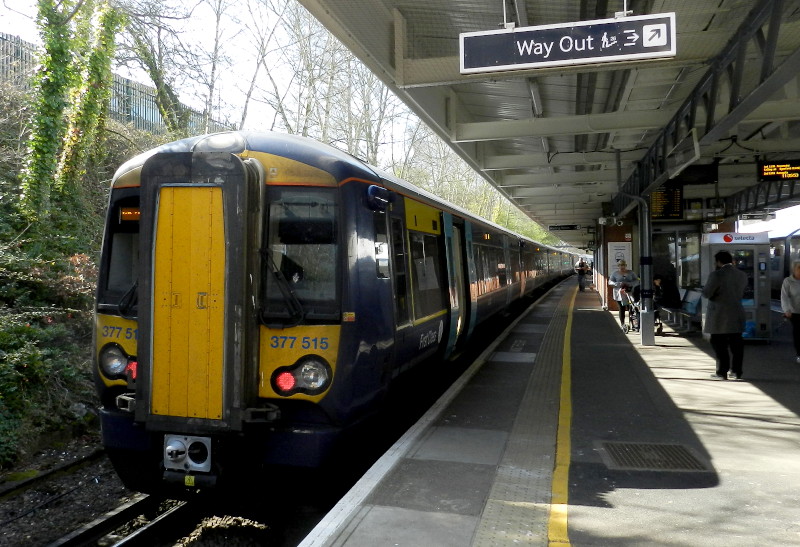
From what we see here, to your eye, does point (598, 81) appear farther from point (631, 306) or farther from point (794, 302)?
point (631, 306)

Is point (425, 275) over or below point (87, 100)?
below

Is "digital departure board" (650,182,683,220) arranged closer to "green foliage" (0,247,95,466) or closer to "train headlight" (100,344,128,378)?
"green foliage" (0,247,95,466)

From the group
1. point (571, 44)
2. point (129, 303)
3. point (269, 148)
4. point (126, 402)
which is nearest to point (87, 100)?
point (129, 303)

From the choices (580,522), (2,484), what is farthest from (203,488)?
(2,484)

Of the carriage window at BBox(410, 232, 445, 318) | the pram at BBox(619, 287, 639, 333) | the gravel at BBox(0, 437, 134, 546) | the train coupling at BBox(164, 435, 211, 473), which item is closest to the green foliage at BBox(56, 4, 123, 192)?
the gravel at BBox(0, 437, 134, 546)

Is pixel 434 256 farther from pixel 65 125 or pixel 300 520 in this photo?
pixel 65 125

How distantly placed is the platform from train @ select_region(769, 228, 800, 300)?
1308 centimetres

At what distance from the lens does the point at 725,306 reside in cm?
840

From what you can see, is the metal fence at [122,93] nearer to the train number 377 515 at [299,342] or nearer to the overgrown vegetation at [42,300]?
the overgrown vegetation at [42,300]

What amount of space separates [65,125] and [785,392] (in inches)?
459

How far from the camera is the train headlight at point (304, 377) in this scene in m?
4.40

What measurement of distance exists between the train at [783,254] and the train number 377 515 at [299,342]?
1985 centimetres

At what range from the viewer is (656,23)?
519 cm

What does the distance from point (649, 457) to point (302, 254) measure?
331 cm
